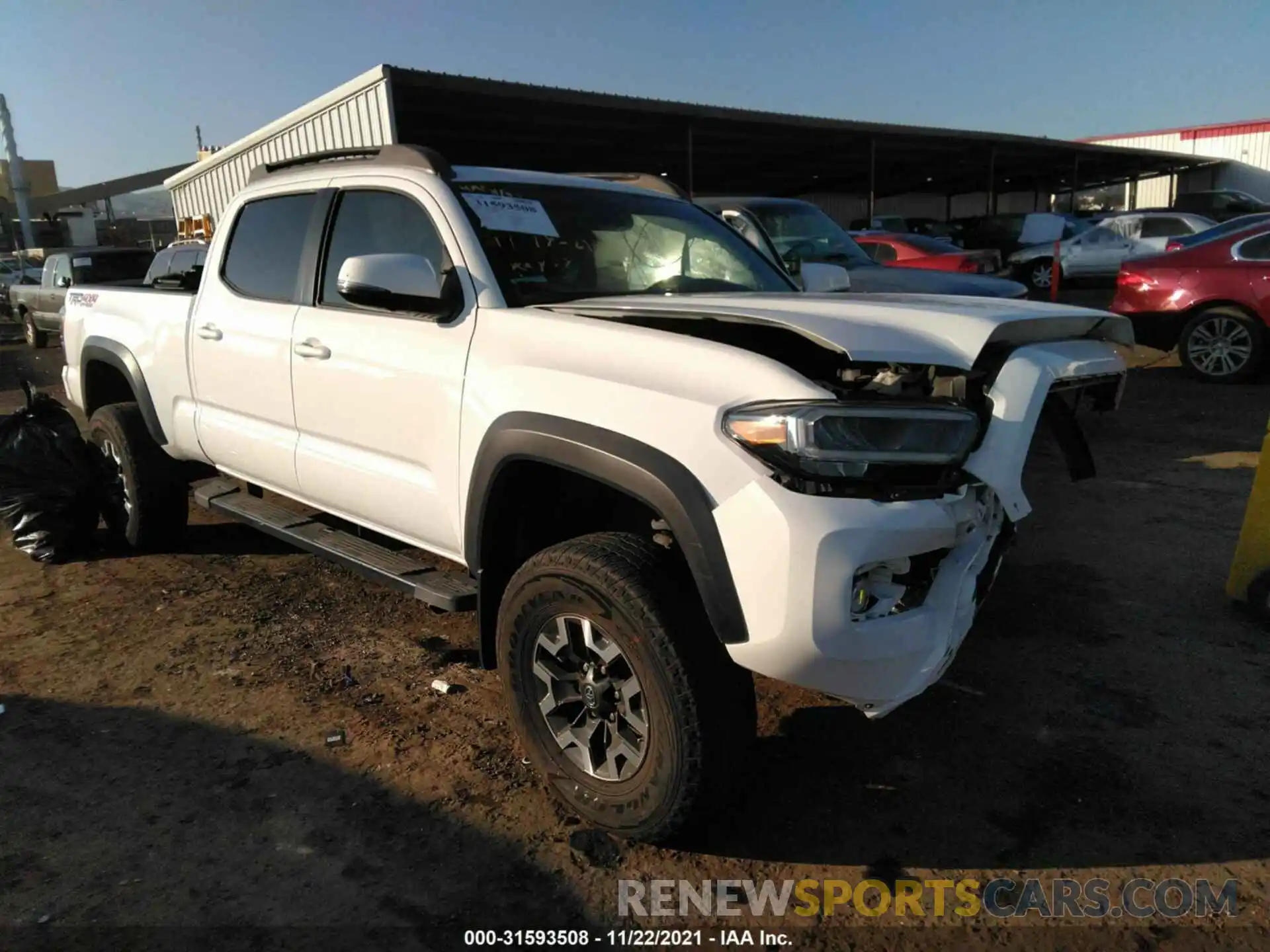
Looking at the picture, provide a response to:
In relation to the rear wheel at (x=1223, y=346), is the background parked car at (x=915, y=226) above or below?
above

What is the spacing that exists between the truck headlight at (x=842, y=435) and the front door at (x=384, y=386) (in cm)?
114

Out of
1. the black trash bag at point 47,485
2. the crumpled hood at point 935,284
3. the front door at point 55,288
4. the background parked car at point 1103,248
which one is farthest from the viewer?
the background parked car at point 1103,248

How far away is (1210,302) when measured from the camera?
352 inches

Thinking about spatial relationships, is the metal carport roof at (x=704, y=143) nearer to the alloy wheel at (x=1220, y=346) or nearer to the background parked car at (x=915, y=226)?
the background parked car at (x=915, y=226)

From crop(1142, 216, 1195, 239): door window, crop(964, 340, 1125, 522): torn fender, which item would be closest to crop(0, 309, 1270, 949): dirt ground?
crop(964, 340, 1125, 522): torn fender

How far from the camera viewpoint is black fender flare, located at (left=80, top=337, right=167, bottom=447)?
472 centimetres

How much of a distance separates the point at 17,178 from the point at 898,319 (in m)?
50.5

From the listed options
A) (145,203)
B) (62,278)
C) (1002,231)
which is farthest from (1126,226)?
(145,203)

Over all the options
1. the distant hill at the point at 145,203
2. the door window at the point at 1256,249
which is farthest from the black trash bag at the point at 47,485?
the distant hill at the point at 145,203

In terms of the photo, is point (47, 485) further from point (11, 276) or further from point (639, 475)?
point (11, 276)

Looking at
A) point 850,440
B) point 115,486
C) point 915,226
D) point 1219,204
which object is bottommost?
point 115,486

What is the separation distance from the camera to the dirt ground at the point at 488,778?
235 centimetres

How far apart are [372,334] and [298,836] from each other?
1.69m

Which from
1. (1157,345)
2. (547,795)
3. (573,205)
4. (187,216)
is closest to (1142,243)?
(1157,345)
